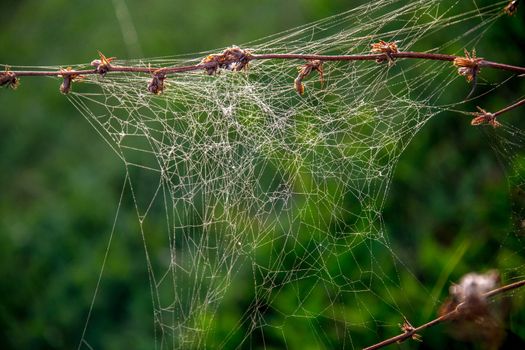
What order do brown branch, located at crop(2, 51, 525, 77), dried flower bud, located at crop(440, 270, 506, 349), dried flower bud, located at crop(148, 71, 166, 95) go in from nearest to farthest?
dried flower bud, located at crop(440, 270, 506, 349) → brown branch, located at crop(2, 51, 525, 77) → dried flower bud, located at crop(148, 71, 166, 95)

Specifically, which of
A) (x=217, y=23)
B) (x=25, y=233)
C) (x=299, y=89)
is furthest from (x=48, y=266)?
(x=299, y=89)

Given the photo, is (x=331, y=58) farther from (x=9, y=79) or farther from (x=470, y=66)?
(x=9, y=79)

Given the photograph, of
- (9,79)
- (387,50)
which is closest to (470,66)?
(387,50)

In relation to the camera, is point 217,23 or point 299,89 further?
point 217,23

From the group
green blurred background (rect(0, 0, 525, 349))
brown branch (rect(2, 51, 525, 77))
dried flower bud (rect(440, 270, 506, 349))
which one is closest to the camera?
dried flower bud (rect(440, 270, 506, 349))

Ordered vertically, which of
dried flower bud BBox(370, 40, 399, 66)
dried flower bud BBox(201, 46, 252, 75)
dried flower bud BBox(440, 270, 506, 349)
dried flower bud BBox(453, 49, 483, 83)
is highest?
dried flower bud BBox(201, 46, 252, 75)

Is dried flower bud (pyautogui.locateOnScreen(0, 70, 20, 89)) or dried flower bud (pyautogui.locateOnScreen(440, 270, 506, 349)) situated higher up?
dried flower bud (pyautogui.locateOnScreen(0, 70, 20, 89))

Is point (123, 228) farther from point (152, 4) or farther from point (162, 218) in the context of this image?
point (152, 4)

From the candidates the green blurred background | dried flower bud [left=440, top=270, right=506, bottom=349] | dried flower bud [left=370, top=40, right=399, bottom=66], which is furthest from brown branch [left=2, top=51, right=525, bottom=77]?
the green blurred background

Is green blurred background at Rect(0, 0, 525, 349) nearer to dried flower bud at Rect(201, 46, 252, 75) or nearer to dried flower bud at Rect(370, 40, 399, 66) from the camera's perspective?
dried flower bud at Rect(370, 40, 399, 66)
